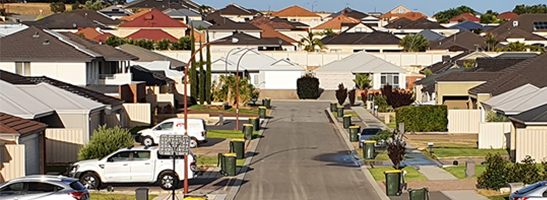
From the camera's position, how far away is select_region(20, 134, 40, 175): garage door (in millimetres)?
26938

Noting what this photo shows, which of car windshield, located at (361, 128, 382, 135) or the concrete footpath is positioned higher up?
car windshield, located at (361, 128, 382, 135)

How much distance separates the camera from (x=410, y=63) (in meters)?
91.2

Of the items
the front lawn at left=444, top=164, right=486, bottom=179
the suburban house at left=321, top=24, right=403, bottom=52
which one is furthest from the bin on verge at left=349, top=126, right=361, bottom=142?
the suburban house at left=321, top=24, right=403, bottom=52

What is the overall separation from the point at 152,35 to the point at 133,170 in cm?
8264

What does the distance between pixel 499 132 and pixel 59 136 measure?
20221 mm

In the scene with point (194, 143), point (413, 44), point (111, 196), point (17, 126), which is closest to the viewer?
point (111, 196)

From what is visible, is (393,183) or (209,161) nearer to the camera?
(393,183)

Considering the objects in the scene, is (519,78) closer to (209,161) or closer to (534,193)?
(209,161)

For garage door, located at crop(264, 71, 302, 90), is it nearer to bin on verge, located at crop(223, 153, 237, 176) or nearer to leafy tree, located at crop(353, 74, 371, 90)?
leafy tree, located at crop(353, 74, 371, 90)

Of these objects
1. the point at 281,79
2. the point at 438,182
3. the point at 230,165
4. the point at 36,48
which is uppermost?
the point at 36,48

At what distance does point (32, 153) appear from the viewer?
27719 millimetres

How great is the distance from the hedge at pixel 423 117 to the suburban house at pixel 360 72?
31.6 m

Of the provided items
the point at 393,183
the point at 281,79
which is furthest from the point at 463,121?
the point at 281,79

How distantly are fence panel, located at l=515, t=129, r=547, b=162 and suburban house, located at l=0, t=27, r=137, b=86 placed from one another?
27.3 m
